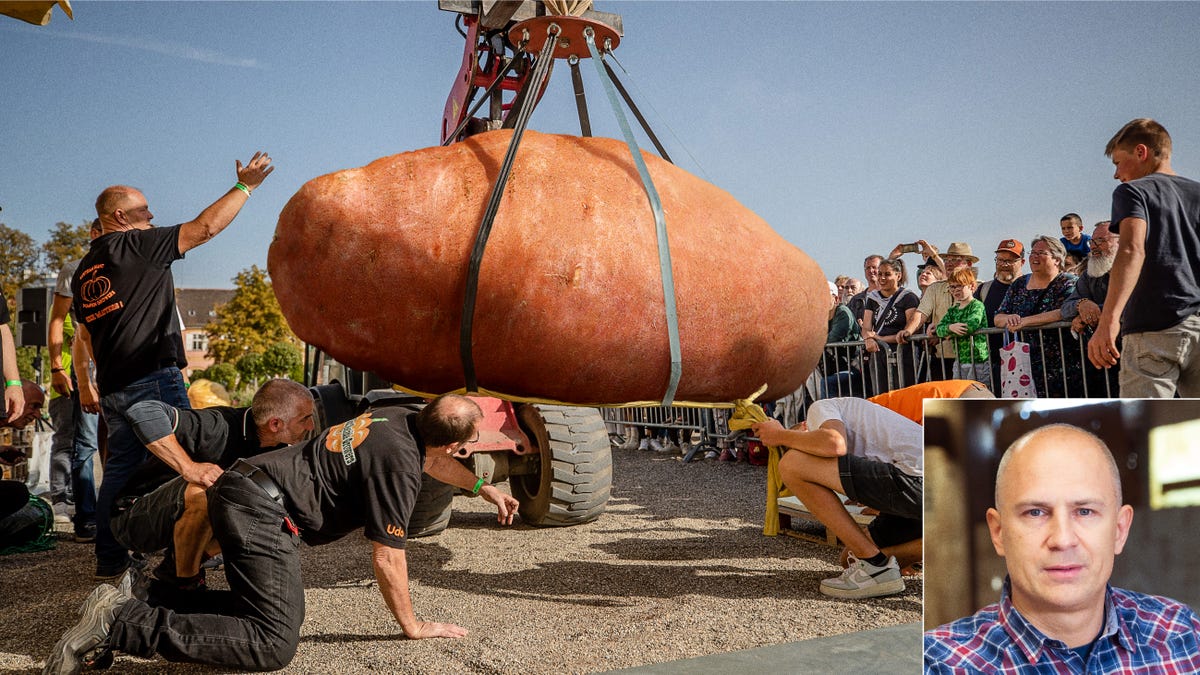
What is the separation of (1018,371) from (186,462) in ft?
13.7

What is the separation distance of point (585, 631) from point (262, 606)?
3.72 feet

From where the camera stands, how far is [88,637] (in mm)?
2557

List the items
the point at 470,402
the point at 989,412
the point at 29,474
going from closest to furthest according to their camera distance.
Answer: the point at 989,412 → the point at 470,402 → the point at 29,474

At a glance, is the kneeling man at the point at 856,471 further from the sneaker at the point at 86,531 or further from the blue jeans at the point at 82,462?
the sneaker at the point at 86,531

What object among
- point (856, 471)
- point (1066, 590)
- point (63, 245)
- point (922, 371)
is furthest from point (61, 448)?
point (63, 245)

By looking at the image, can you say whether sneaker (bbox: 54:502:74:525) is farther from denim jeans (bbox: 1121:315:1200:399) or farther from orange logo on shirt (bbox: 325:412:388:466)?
denim jeans (bbox: 1121:315:1200:399)

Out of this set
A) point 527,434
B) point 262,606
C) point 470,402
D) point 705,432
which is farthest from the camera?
point 705,432

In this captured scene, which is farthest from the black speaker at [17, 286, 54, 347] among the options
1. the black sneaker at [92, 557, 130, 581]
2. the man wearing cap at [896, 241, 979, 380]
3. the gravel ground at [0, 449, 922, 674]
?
the man wearing cap at [896, 241, 979, 380]

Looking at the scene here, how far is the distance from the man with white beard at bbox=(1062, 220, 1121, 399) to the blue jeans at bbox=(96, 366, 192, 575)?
4316mm

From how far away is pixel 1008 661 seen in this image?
1475mm

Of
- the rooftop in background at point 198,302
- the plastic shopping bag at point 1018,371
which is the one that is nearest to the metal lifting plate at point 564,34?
the plastic shopping bag at point 1018,371

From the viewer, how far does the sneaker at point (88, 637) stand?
253 centimetres

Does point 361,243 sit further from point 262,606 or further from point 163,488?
point 163,488

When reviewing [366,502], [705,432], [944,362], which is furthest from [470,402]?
[705,432]
